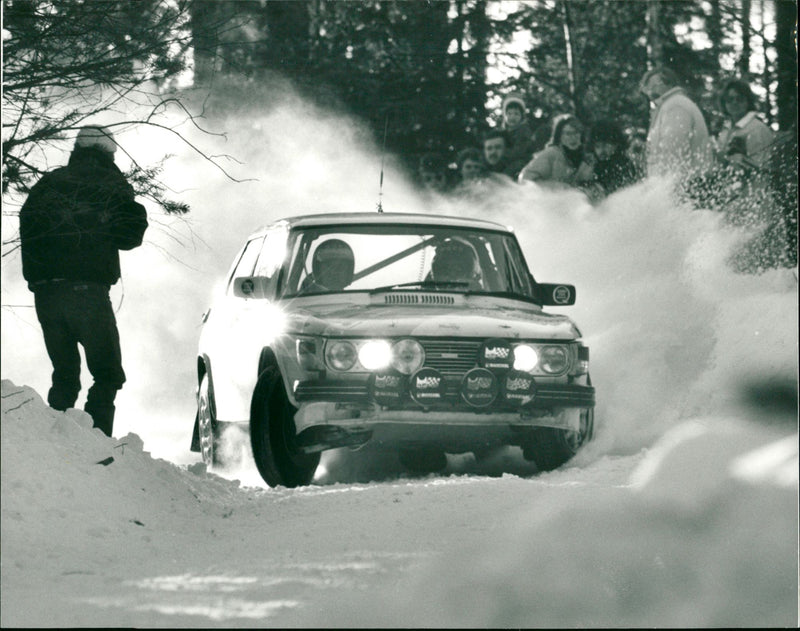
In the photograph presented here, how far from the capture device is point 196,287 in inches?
749

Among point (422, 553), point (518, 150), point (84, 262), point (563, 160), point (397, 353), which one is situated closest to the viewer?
point (422, 553)

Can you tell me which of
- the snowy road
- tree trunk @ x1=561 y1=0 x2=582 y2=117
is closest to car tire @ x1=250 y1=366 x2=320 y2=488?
the snowy road

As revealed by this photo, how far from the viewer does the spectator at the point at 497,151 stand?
1741 cm

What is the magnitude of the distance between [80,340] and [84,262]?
556mm

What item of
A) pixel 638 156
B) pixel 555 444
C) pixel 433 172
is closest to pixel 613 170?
pixel 638 156

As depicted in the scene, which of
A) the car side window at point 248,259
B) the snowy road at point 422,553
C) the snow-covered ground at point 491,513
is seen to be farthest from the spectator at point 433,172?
the snowy road at point 422,553

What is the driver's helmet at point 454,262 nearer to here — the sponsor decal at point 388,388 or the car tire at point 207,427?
the sponsor decal at point 388,388

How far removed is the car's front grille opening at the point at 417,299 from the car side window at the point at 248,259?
152 cm

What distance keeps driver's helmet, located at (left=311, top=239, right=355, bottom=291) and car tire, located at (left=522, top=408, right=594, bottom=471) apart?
5.05 feet

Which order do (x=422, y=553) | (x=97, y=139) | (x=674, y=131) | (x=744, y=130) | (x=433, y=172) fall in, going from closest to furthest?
(x=422, y=553) → (x=97, y=139) → (x=744, y=130) → (x=674, y=131) → (x=433, y=172)

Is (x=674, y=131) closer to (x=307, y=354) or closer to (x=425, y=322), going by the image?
(x=425, y=322)

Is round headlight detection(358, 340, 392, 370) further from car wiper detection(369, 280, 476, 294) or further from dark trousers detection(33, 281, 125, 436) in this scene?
dark trousers detection(33, 281, 125, 436)

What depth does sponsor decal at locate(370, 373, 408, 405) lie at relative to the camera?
945cm

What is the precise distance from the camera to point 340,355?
31.3ft
